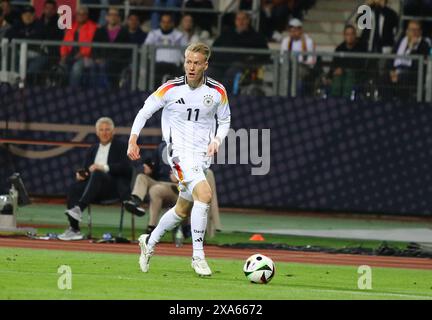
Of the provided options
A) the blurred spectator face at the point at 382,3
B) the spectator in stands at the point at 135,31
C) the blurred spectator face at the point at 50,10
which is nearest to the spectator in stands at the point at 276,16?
the blurred spectator face at the point at 382,3

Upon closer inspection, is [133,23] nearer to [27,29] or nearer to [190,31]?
[190,31]

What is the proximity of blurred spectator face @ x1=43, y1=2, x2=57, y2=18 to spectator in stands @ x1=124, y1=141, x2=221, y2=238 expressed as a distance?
22.0ft

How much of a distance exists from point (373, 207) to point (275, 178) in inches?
72.0

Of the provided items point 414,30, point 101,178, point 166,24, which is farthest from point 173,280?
point 166,24

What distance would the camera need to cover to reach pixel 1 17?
85.1ft

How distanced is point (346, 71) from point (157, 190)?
18.7 ft

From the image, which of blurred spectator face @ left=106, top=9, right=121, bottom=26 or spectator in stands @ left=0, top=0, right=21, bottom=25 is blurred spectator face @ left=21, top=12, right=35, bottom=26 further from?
blurred spectator face @ left=106, top=9, right=121, bottom=26

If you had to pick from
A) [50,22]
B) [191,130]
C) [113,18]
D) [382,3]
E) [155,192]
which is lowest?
[155,192]

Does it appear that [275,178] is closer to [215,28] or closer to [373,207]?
[373,207]

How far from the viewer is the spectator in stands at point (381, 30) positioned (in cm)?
2394

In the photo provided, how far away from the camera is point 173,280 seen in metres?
12.8

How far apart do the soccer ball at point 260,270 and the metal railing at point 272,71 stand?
10207 millimetres

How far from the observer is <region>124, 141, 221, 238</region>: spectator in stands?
728 inches

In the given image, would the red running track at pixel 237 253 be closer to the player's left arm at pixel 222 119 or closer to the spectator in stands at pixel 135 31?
the player's left arm at pixel 222 119
